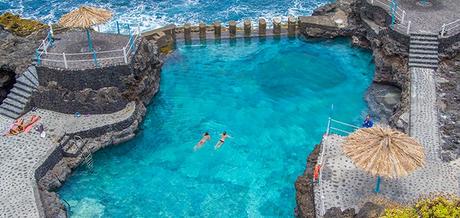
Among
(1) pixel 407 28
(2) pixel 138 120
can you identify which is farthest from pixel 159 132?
(1) pixel 407 28

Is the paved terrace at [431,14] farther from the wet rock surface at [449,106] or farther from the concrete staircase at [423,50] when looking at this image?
the wet rock surface at [449,106]

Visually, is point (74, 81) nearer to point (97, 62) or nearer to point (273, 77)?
point (97, 62)

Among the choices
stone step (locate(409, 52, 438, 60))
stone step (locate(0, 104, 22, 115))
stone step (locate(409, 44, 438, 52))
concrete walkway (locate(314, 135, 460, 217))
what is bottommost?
concrete walkway (locate(314, 135, 460, 217))

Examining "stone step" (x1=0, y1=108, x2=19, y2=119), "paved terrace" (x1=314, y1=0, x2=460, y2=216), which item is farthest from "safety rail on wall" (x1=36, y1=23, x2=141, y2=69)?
"paved terrace" (x1=314, y1=0, x2=460, y2=216)

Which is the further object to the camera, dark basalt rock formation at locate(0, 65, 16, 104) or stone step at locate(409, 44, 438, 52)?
dark basalt rock formation at locate(0, 65, 16, 104)

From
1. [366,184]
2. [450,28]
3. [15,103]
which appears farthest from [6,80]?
[450,28]

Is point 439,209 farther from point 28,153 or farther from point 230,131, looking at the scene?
point 28,153

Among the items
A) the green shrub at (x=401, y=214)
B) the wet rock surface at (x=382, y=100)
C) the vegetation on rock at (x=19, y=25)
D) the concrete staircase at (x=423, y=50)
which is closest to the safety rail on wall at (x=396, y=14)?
the concrete staircase at (x=423, y=50)

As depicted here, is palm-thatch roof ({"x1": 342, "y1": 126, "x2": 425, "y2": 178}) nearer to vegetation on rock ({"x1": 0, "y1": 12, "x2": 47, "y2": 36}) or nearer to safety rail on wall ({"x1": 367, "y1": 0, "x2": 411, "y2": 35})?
safety rail on wall ({"x1": 367, "y1": 0, "x2": 411, "y2": 35})
